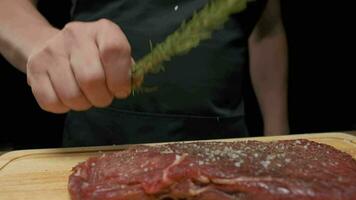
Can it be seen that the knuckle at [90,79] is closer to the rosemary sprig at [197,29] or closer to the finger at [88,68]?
the finger at [88,68]

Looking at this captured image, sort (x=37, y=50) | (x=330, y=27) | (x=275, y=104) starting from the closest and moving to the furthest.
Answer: (x=37, y=50)
(x=275, y=104)
(x=330, y=27)

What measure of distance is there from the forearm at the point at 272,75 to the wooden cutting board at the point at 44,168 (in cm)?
51

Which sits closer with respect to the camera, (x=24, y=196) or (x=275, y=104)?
(x=24, y=196)

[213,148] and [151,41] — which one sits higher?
[151,41]

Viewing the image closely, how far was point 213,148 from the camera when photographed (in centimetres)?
142

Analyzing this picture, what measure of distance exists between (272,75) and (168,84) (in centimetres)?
59

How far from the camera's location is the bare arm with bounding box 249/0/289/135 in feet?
7.09

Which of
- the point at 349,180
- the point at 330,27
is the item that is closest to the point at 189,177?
the point at 349,180

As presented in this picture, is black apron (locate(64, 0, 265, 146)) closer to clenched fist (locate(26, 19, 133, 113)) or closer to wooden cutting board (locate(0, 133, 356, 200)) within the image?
wooden cutting board (locate(0, 133, 356, 200))

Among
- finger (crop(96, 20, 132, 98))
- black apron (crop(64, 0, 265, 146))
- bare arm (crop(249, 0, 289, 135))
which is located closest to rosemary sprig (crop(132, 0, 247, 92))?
finger (crop(96, 20, 132, 98))

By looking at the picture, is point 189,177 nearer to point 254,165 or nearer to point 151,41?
point 254,165

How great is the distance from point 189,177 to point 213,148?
7.1 inches

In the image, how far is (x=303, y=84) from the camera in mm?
2689

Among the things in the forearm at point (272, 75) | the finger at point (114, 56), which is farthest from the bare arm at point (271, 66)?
the finger at point (114, 56)
